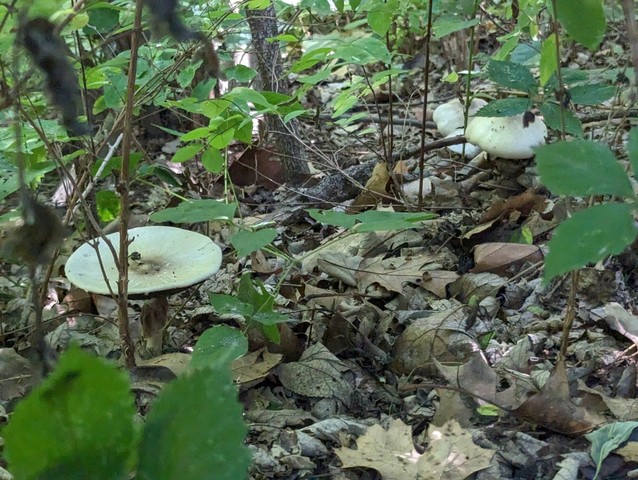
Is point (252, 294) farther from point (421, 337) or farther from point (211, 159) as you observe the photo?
point (211, 159)

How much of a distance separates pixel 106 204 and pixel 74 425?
2344 mm

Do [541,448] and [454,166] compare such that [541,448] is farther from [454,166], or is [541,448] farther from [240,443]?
[454,166]

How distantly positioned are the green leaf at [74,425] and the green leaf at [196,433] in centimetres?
3

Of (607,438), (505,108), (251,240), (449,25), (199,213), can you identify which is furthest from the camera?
(449,25)

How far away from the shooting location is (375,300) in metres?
2.42

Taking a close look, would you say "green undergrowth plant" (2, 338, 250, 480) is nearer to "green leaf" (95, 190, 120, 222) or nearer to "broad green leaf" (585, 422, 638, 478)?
"broad green leaf" (585, 422, 638, 478)

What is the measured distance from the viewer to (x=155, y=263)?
7.16ft

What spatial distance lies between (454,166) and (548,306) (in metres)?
1.53

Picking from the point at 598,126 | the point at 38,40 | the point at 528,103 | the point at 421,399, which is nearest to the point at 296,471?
the point at 421,399

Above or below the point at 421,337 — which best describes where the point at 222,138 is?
above

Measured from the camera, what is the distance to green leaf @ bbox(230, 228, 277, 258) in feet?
4.99

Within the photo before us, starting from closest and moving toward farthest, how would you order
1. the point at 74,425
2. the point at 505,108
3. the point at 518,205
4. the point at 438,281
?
1. the point at 74,425
2. the point at 505,108
3. the point at 438,281
4. the point at 518,205

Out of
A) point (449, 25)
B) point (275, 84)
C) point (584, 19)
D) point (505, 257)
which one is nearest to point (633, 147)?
point (584, 19)

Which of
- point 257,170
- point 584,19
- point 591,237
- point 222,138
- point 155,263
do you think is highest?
point 584,19
